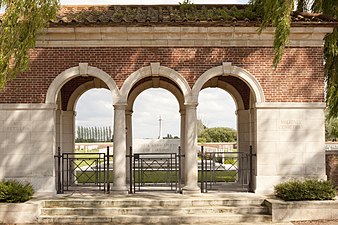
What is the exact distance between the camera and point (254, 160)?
12.6 m

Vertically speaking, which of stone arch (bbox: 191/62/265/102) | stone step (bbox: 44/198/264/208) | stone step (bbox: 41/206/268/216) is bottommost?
stone step (bbox: 41/206/268/216)

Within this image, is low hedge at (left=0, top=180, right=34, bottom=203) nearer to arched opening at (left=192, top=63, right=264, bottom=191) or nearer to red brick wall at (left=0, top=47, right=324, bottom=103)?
red brick wall at (left=0, top=47, right=324, bottom=103)

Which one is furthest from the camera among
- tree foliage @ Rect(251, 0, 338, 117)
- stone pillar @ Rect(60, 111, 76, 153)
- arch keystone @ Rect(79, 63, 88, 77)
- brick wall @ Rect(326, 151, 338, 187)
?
stone pillar @ Rect(60, 111, 76, 153)

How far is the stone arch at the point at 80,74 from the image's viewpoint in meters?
12.1

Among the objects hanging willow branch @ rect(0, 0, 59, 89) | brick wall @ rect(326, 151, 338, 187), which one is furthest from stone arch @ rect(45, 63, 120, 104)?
brick wall @ rect(326, 151, 338, 187)

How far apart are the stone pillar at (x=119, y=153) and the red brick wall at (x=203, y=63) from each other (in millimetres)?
933

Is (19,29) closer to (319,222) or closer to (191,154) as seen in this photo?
(191,154)

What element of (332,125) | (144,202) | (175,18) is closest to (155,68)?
(175,18)

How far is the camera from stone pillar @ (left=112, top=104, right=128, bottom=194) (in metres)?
12.1

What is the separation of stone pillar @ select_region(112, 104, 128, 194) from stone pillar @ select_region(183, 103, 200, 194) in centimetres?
186

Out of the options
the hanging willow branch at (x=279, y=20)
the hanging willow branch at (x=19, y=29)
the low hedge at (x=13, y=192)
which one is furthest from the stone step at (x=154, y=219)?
the hanging willow branch at (x=279, y=20)

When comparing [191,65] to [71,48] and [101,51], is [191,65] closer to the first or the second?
[101,51]

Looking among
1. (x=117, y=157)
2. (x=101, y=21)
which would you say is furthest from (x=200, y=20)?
(x=117, y=157)

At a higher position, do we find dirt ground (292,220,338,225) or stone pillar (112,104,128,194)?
stone pillar (112,104,128,194)
